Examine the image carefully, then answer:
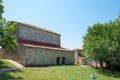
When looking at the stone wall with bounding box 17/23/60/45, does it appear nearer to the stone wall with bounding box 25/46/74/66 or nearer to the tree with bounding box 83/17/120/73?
the stone wall with bounding box 25/46/74/66

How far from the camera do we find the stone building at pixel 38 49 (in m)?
36.1

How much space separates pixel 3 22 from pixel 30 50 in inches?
338

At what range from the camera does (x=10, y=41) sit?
30453 millimetres

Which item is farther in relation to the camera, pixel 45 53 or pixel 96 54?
pixel 45 53

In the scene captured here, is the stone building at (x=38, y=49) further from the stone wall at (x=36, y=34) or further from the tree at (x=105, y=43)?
the tree at (x=105, y=43)

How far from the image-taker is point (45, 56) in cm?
3991

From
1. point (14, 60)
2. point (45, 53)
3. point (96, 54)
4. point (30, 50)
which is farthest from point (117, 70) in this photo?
point (14, 60)

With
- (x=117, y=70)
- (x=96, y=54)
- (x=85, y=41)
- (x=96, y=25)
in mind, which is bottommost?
(x=117, y=70)

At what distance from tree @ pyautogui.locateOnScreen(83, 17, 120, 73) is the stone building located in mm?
8762

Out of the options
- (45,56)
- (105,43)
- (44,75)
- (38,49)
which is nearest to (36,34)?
(45,56)

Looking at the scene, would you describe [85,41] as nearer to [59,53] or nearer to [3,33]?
[59,53]

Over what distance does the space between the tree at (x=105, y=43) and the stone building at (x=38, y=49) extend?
345 inches

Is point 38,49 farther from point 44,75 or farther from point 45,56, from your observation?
point 44,75

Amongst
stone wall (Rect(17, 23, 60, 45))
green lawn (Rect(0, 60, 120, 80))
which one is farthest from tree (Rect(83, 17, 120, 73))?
stone wall (Rect(17, 23, 60, 45))
